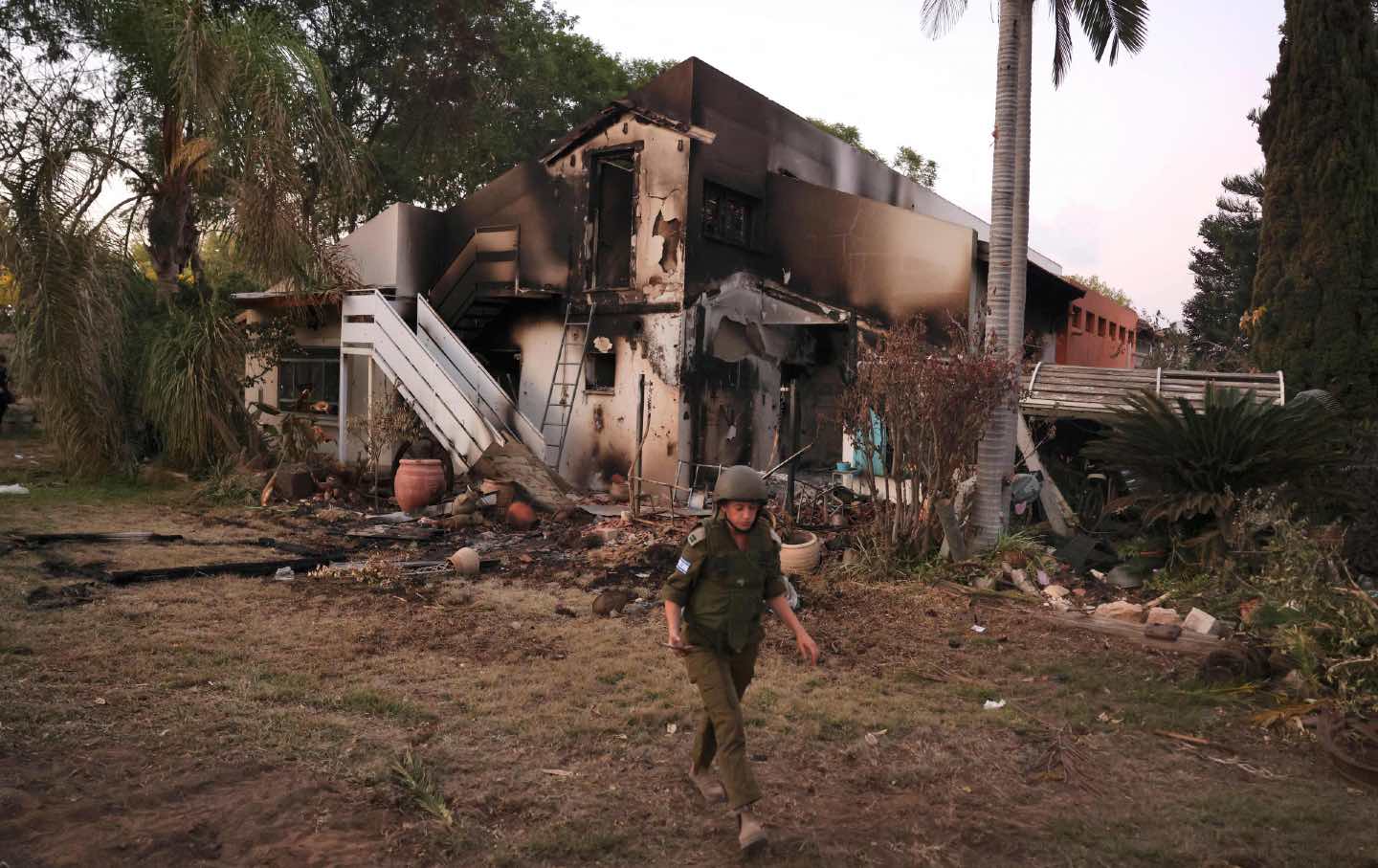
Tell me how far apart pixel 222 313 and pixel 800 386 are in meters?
10.1

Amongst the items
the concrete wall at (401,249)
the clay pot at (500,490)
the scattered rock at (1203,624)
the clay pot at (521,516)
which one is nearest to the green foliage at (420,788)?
the scattered rock at (1203,624)

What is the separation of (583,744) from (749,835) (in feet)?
4.77

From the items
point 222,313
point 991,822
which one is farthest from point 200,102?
point 991,822

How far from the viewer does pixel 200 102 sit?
1321 cm

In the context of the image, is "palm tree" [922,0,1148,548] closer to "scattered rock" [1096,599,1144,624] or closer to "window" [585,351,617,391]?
"scattered rock" [1096,599,1144,624]

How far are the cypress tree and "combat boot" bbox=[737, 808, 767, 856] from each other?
42.4ft

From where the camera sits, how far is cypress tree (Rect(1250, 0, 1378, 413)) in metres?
13.4

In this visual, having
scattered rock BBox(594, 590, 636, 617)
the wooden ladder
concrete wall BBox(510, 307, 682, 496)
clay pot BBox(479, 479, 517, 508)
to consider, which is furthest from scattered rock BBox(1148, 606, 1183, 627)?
the wooden ladder

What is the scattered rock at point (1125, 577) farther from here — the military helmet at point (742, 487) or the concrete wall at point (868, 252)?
the concrete wall at point (868, 252)

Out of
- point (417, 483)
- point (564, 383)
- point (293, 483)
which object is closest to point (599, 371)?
point (564, 383)

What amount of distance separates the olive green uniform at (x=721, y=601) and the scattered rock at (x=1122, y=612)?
461cm

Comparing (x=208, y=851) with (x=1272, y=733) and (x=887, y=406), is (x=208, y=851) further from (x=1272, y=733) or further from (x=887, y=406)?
(x=887, y=406)

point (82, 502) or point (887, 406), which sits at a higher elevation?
point (887, 406)

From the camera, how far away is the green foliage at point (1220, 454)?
823cm
